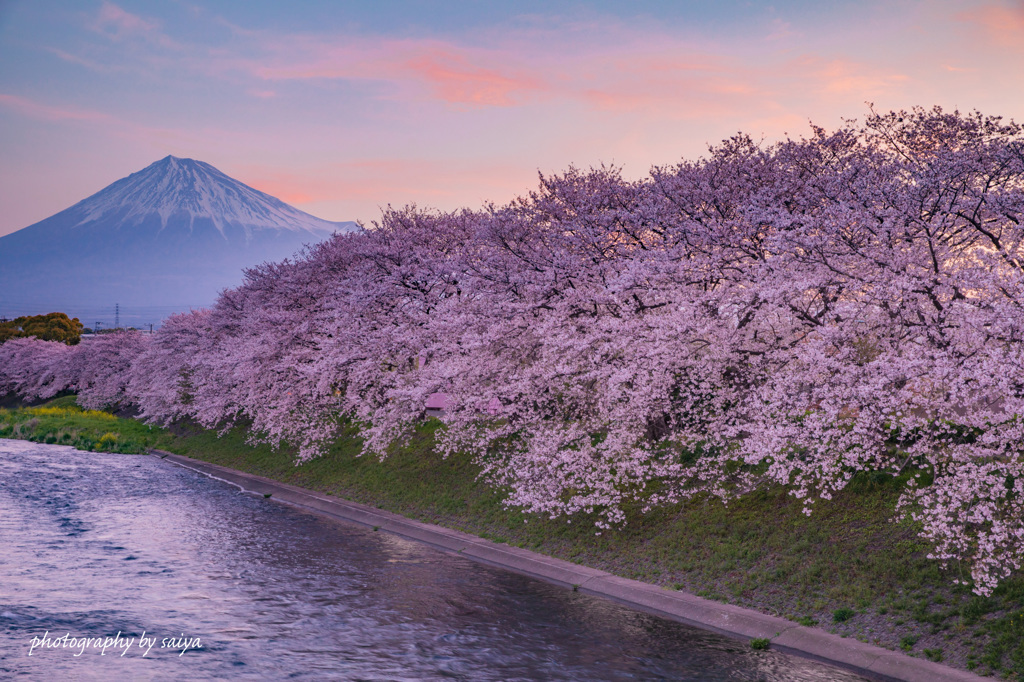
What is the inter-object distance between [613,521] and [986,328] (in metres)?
12.5

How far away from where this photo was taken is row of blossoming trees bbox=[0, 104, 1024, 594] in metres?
15.7

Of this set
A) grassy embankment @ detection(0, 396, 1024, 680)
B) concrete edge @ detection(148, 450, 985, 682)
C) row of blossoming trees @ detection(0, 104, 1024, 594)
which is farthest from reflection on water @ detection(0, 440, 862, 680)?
row of blossoming trees @ detection(0, 104, 1024, 594)

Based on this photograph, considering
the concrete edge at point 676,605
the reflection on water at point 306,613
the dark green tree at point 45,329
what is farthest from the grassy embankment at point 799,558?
the dark green tree at point 45,329

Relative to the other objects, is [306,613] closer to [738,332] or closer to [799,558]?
[799,558]

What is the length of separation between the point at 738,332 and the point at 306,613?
14.1 m

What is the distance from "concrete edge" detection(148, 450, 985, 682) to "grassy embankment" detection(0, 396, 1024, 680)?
16.1 inches

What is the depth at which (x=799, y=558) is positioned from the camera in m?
18.2

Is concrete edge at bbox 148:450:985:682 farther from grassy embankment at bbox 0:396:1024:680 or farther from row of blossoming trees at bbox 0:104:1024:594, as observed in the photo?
row of blossoming trees at bbox 0:104:1024:594

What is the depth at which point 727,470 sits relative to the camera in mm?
23547

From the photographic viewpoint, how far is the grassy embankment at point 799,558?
14.2 meters

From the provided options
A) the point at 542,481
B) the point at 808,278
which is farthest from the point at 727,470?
the point at 808,278

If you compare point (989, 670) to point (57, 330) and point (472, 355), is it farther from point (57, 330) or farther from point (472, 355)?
point (57, 330)

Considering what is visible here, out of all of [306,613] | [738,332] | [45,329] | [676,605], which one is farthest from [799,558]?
[45,329]

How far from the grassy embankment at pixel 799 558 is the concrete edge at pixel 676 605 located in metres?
0.41
